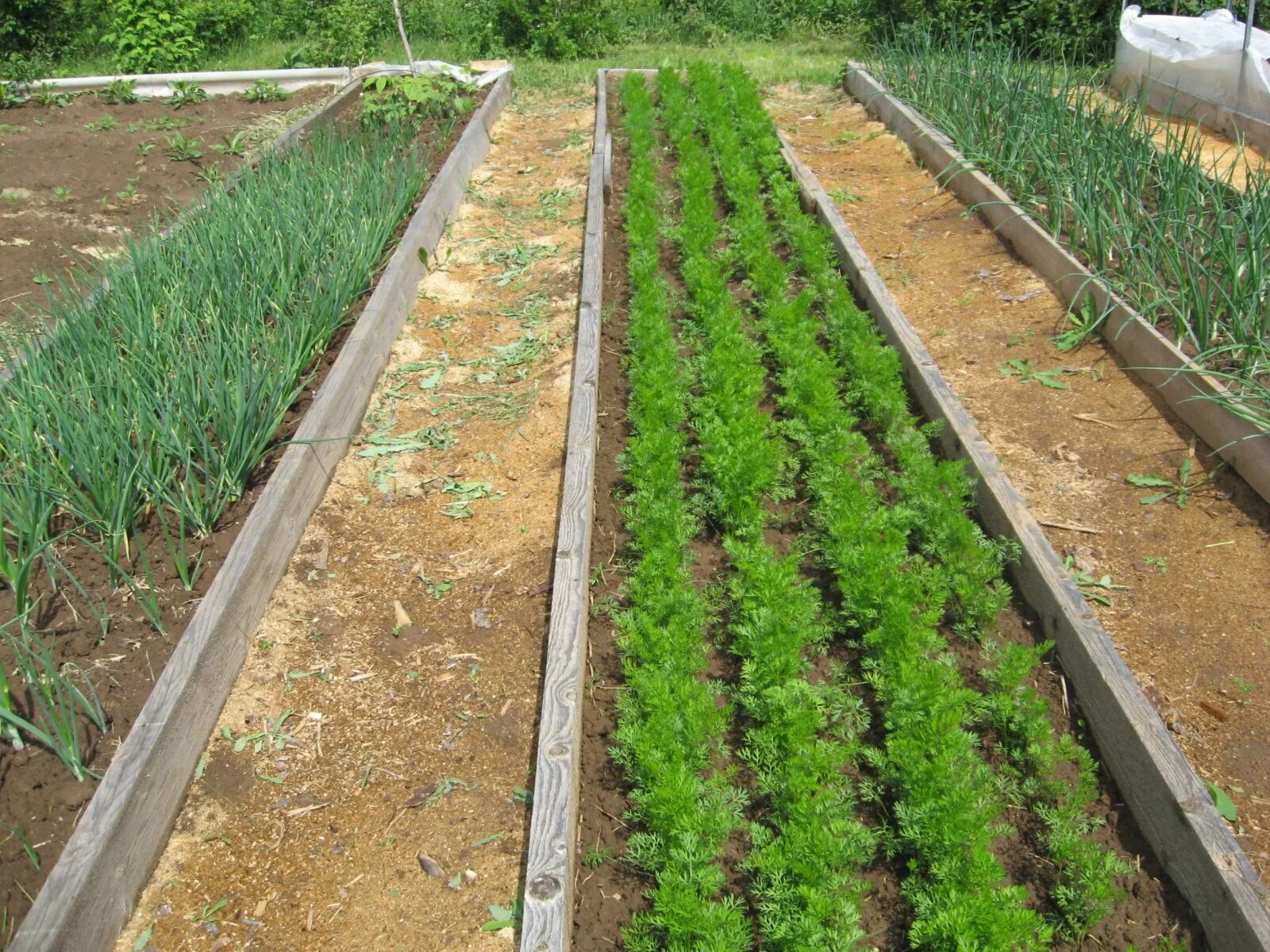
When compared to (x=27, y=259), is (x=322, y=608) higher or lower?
lower

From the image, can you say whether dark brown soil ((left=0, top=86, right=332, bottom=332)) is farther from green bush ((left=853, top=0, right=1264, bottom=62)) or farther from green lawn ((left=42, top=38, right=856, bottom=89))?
green bush ((left=853, top=0, right=1264, bottom=62))

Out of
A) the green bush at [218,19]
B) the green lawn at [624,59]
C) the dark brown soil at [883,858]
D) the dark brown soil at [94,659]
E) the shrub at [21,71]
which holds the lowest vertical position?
the dark brown soil at [883,858]

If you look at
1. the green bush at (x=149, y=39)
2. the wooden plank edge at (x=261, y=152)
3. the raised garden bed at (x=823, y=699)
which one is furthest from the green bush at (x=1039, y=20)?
the green bush at (x=149, y=39)

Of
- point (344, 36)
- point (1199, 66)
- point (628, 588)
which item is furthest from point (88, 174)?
point (1199, 66)

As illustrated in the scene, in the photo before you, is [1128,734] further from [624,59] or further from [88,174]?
[624,59]

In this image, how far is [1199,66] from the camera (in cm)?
698

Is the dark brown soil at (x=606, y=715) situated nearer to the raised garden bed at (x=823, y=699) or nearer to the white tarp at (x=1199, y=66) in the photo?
the raised garden bed at (x=823, y=699)

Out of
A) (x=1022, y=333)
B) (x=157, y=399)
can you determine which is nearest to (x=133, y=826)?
(x=157, y=399)

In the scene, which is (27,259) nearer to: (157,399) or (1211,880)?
(157,399)

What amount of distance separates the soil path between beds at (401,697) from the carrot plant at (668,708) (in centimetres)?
33

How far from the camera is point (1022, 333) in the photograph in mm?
4551

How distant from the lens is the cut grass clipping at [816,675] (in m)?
2.21

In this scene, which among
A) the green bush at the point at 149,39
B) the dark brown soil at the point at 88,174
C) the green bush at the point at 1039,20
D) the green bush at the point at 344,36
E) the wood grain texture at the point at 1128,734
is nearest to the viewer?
the wood grain texture at the point at 1128,734

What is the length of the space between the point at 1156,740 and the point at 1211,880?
368mm
